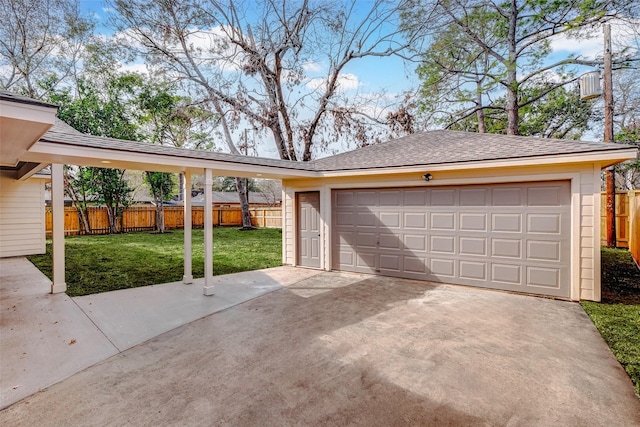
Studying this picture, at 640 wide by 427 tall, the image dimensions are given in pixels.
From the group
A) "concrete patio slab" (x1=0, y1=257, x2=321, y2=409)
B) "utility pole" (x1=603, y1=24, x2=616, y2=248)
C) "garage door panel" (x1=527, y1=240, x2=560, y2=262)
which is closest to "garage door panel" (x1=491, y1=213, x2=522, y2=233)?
"garage door panel" (x1=527, y1=240, x2=560, y2=262)

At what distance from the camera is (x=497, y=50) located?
14109 mm

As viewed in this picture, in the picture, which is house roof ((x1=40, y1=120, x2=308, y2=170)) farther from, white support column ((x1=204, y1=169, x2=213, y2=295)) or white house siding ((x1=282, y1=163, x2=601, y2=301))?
white house siding ((x1=282, y1=163, x2=601, y2=301))

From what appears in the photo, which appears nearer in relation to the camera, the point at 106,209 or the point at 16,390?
the point at 16,390

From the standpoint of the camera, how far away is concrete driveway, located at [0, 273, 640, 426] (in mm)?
2402

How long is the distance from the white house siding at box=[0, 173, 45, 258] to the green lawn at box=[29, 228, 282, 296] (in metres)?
0.65

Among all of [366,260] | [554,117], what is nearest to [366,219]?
[366,260]

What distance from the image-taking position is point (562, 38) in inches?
481

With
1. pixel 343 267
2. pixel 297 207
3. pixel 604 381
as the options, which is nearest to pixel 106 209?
pixel 297 207

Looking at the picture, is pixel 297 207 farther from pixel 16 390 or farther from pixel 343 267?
pixel 16 390

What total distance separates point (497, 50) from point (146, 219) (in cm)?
2052

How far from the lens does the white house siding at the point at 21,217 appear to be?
9.80 meters

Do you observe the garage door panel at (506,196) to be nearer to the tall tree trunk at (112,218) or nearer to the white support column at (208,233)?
the white support column at (208,233)

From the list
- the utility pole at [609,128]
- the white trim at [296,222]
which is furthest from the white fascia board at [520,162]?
the utility pole at [609,128]

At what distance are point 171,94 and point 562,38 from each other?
1889 centimetres
